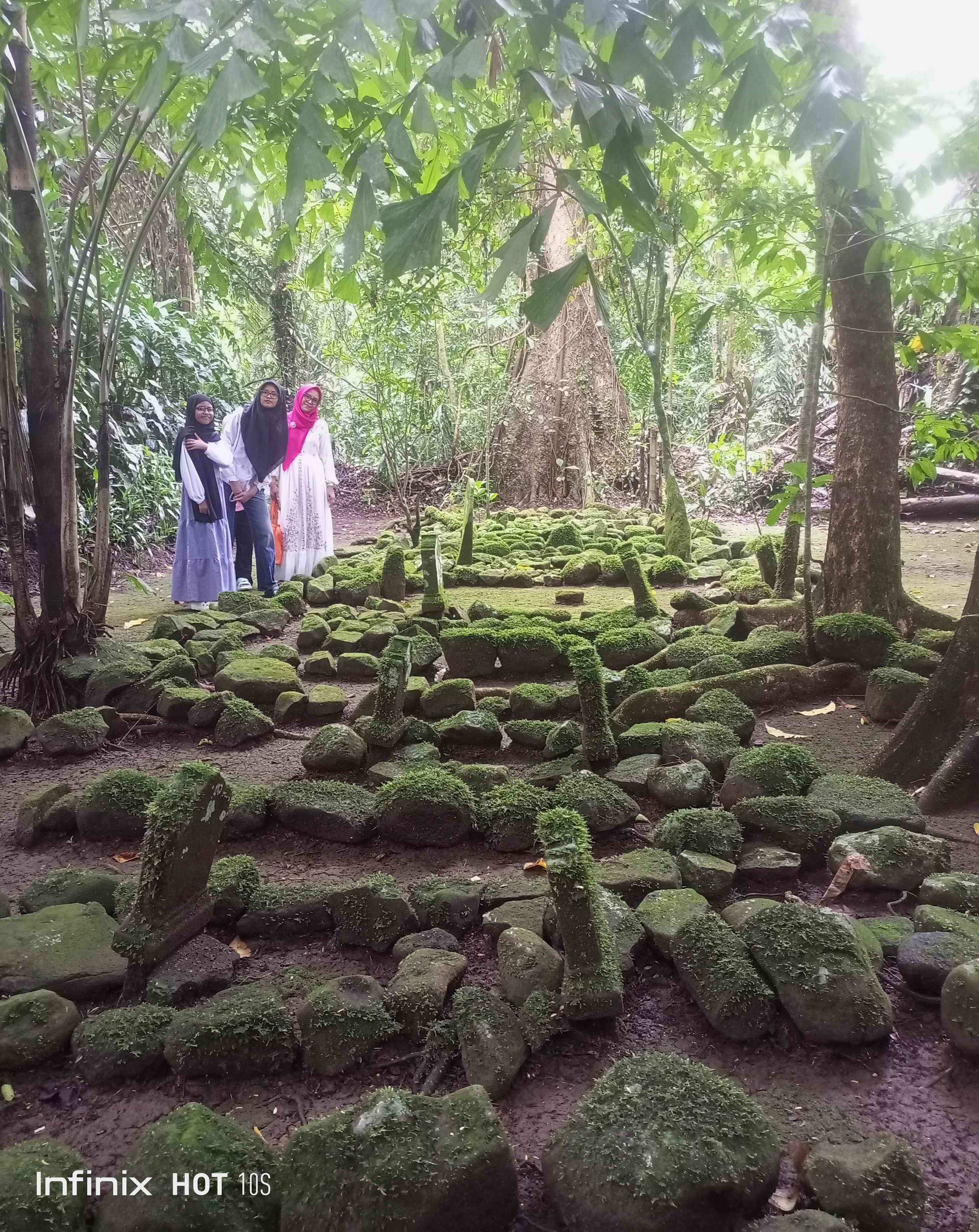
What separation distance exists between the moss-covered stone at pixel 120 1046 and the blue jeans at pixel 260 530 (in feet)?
17.7

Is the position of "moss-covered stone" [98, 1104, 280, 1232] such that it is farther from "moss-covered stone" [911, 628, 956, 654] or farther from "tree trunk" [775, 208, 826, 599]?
"moss-covered stone" [911, 628, 956, 654]

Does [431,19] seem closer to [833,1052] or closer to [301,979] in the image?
[301,979]

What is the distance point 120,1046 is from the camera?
1746 millimetres

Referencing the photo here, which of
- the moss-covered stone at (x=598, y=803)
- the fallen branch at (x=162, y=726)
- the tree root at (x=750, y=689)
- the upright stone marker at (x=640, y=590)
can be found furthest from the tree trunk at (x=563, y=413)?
the moss-covered stone at (x=598, y=803)

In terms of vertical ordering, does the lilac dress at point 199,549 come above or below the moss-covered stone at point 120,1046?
above

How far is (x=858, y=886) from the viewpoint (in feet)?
7.64

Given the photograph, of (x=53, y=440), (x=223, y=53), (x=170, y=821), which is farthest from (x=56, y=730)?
(x=223, y=53)

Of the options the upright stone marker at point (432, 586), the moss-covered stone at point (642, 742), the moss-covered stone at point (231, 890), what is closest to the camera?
the moss-covered stone at point (231, 890)

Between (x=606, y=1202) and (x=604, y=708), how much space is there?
1931 mm

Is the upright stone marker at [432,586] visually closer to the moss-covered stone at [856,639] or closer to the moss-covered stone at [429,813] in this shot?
the moss-covered stone at [856,639]

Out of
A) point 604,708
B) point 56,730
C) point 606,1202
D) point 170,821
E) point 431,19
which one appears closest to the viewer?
point 606,1202

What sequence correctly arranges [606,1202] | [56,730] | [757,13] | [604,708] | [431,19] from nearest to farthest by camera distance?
[606,1202]
[431,19]
[757,13]
[604,708]
[56,730]

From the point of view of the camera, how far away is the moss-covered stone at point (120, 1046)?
1.74 metres

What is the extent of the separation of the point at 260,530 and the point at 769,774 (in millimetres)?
5234
